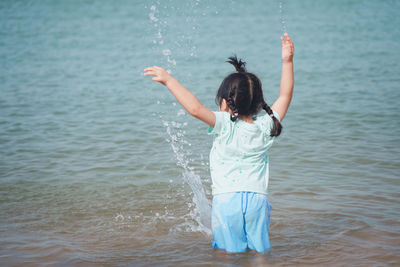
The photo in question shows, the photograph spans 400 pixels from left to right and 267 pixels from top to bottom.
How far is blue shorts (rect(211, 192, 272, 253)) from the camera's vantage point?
9.40 ft

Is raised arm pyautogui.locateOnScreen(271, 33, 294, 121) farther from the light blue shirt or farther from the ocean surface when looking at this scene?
the ocean surface

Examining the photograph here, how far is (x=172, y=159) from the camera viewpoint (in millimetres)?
6352

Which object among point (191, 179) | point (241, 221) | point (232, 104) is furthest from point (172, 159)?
point (232, 104)

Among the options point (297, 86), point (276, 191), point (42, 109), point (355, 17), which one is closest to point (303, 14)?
point (355, 17)

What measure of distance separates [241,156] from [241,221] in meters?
0.39

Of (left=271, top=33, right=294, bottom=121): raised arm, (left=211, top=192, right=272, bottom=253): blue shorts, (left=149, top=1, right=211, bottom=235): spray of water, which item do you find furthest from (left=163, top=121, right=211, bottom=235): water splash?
(left=271, top=33, right=294, bottom=121): raised arm

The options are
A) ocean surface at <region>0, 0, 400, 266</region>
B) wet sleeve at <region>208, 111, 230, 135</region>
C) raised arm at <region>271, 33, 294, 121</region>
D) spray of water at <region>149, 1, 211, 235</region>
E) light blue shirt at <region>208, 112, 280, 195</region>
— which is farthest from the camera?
spray of water at <region>149, 1, 211, 235</region>

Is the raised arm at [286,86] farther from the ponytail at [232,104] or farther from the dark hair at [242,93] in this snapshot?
the ponytail at [232,104]

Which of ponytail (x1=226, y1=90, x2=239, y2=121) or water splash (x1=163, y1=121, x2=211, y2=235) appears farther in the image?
water splash (x1=163, y1=121, x2=211, y2=235)

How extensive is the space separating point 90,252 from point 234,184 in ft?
A: 5.23

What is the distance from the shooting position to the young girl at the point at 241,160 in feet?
9.09

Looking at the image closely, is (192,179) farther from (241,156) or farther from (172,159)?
(241,156)

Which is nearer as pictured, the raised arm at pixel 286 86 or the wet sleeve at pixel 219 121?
the wet sleeve at pixel 219 121

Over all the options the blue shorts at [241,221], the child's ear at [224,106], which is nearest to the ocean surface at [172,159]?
the blue shorts at [241,221]
